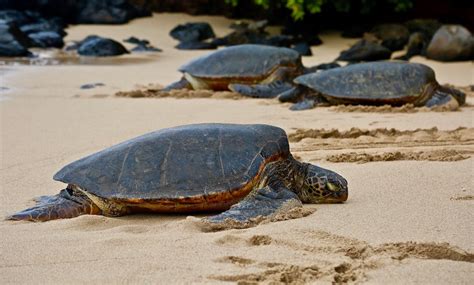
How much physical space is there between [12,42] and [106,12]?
5.07m

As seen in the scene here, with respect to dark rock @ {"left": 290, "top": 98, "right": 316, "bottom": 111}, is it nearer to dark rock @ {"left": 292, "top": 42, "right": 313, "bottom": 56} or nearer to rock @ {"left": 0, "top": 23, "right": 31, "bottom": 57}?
dark rock @ {"left": 292, "top": 42, "right": 313, "bottom": 56}

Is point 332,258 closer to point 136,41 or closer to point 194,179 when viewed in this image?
point 194,179

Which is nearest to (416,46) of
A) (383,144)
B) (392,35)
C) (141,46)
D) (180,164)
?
(392,35)

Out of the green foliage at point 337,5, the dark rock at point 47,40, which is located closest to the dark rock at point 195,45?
the green foliage at point 337,5

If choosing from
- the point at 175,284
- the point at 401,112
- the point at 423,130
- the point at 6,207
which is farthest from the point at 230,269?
the point at 401,112

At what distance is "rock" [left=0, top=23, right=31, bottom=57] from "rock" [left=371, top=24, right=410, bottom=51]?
255 inches

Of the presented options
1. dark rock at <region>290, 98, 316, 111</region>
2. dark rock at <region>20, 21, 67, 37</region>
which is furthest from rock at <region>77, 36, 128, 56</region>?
dark rock at <region>290, 98, 316, 111</region>

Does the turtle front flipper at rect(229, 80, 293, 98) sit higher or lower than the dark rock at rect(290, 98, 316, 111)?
lower

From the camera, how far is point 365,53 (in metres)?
11.9

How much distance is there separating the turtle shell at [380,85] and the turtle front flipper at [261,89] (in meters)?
0.88

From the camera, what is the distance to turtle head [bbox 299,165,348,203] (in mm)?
3414

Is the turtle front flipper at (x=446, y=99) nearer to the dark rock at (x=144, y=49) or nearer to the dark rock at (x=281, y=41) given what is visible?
the dark rock at (x=281, y=41)

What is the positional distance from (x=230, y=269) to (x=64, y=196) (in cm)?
126

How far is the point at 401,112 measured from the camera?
655 centimetres
